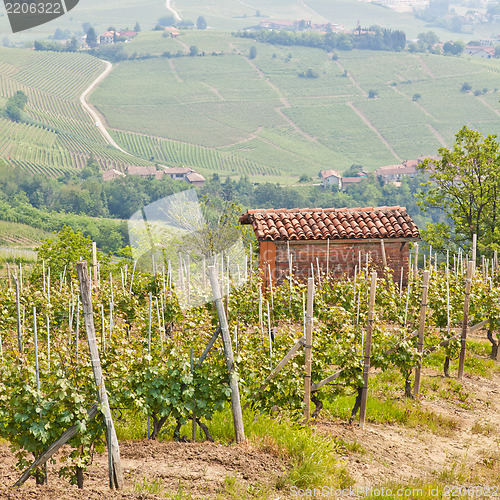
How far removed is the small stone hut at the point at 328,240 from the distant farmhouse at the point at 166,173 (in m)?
73.9

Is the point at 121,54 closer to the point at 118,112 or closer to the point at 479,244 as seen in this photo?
the point at 118,112

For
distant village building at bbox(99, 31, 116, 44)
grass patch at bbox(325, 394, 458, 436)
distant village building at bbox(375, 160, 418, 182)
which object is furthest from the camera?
distant village building at bbox(99, 31, 116, 44)

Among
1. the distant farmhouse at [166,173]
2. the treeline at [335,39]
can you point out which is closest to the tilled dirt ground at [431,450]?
the distant farmhouse at [166,173]

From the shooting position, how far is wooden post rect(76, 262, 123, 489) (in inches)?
185

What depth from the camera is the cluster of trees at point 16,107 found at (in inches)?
3880

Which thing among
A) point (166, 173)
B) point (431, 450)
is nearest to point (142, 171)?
point (166, 173)

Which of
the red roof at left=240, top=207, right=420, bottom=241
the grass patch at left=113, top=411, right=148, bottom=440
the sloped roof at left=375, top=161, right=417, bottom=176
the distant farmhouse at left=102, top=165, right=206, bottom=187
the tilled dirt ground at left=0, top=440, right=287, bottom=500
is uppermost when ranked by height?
the tilled dirt ground at left=0, top=440, right=287, bottom=500

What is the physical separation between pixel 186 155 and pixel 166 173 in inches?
543

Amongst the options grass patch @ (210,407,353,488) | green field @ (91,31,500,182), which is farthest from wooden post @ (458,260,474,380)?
green field @ (91,31,500,182)

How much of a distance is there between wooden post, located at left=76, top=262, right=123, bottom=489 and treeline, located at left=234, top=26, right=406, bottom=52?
165957 millimetres

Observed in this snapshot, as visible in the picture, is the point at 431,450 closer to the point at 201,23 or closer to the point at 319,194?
the point at 319,194

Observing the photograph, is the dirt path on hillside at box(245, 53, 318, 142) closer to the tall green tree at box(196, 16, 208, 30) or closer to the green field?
the green field

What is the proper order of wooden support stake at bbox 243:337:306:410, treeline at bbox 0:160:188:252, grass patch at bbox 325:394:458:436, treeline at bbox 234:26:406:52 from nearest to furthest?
1. wooden support stake at bbox 243:337:306:410
2. grass patch at bbox 325:394:458:436
3. treeline at bbox 0:160:188:252
4. treeline at bbox 234:26:406:52

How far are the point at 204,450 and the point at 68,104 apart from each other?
4509 inches
